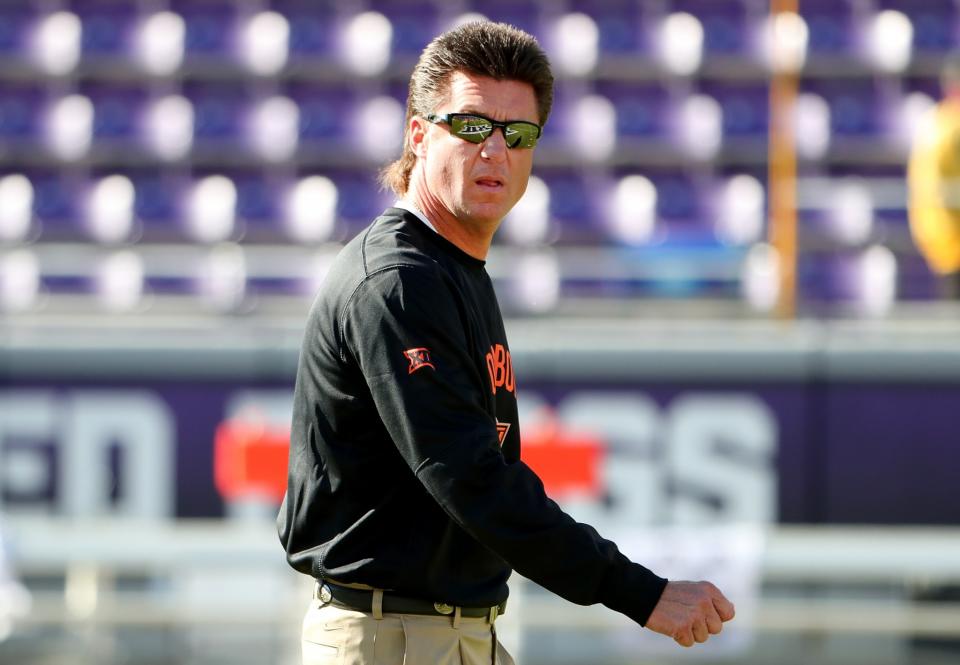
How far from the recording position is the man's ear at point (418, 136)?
224cm

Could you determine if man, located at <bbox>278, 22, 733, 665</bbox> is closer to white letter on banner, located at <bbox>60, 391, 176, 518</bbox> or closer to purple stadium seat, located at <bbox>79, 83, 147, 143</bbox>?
A: white letter on banner, located at <bbox>60, 391, 176, 518</bbox>

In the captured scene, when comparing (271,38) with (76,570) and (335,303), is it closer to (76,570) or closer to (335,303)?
(76,570)

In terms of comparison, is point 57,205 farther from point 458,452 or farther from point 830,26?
point 458,452

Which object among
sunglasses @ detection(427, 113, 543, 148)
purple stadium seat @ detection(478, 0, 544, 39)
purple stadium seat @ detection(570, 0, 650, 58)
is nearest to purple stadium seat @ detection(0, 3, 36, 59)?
purple stadium seat @ detection(478, 0, 544, 39)

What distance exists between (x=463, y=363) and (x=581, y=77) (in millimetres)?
8619

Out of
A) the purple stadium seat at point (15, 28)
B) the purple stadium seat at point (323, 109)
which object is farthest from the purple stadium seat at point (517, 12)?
the purple stadium seat at point (15, 28)

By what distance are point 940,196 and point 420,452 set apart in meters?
5.91

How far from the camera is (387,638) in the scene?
7.06 ft

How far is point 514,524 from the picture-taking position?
6.50ft

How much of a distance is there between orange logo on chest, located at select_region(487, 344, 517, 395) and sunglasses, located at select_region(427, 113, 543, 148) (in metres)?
0.31

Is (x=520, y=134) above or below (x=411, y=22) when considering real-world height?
below

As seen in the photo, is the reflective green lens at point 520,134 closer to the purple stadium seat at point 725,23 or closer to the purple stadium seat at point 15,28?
the purple stadium seat at point 725,23

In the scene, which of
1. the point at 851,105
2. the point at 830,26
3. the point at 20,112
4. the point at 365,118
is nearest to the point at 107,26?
the point at 20,112

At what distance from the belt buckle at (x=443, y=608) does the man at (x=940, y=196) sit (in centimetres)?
575
